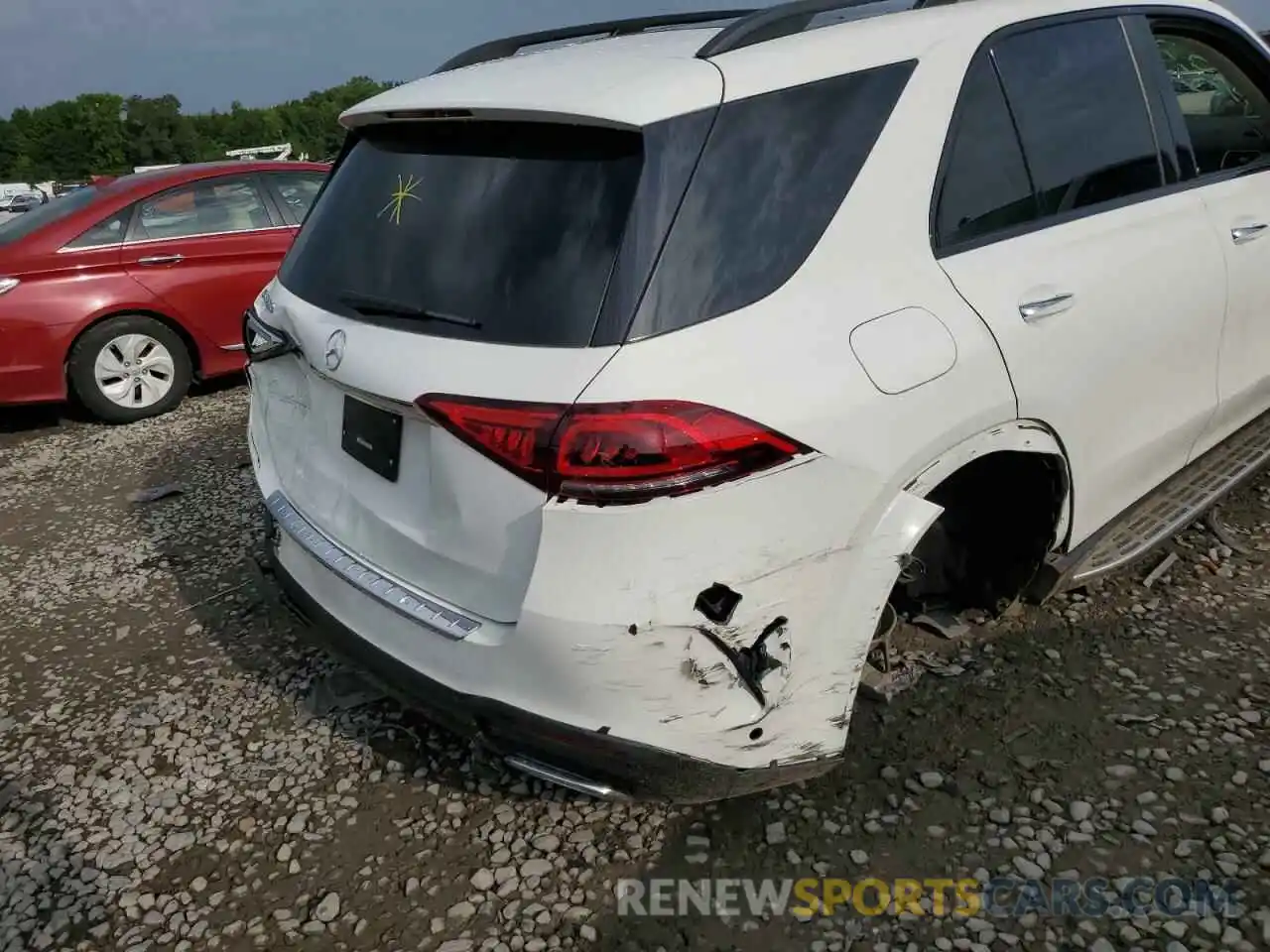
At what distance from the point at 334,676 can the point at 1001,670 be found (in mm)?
2147

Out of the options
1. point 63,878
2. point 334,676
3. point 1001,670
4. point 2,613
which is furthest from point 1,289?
point 1001,670

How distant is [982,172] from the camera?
247cm

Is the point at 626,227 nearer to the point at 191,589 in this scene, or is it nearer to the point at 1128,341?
the point at 1128,341

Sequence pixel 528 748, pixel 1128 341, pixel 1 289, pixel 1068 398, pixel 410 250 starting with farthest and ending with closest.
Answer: pixel 1 289
pixel 1128 341
pixel 1068 398
pixel 410 250
pixel 528 748

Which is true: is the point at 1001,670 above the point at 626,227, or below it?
below

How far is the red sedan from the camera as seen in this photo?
20.3 ft

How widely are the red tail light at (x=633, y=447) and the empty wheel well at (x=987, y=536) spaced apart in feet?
2.95

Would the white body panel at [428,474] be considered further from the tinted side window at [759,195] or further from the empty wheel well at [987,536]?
the empty wheel well at [987,536]

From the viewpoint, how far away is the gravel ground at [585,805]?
2.30 metres

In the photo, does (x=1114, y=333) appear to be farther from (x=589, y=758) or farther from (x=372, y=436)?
(x=372, y=436)

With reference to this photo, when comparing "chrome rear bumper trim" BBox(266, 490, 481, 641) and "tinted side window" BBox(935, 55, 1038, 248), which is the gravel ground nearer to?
"chrome rear bumper trim" BBox(266, 490, 481, 641)

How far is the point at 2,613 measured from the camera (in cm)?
396

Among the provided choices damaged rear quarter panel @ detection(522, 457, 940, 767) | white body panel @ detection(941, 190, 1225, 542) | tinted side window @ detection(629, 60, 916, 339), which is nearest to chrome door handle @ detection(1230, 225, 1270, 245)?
white body panel @ detection(941, 190, 1225, 542)
